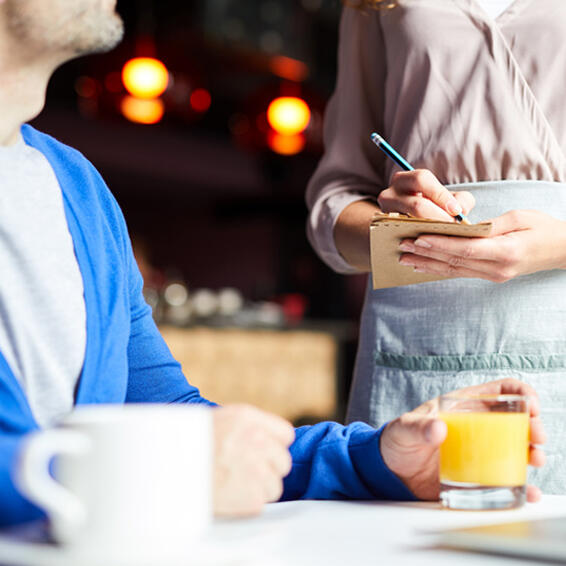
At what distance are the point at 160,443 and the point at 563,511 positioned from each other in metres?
0.56

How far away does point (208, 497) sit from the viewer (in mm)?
577

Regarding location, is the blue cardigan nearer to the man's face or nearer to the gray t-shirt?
the gray t-shirt

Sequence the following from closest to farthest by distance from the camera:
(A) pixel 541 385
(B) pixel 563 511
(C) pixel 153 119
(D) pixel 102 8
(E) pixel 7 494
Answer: (E) pixel 7 494
(B) pixel 563 511
(D) pixel 102 8
(A) pixel 541 385
(C) pixel 153 119

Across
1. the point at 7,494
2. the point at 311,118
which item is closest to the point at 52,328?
the point at 7,494

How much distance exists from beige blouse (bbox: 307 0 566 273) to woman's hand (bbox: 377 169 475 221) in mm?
179

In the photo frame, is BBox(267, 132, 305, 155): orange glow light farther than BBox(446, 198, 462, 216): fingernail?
Yes

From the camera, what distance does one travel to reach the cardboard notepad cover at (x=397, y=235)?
103 centimetres

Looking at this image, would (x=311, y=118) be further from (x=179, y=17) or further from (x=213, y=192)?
(x=213, y=192)

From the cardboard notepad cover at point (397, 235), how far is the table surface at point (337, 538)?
336mm

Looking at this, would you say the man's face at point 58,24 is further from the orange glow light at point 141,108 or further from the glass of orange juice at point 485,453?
the orange glow light at point 141,108

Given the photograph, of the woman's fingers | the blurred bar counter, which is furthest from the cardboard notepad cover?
the blurred bar counter

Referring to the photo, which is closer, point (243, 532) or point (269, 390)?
point (243, 532)

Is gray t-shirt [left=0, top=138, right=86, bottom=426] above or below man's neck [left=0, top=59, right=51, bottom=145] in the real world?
below

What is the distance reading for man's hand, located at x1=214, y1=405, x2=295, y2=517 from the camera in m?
0.69
